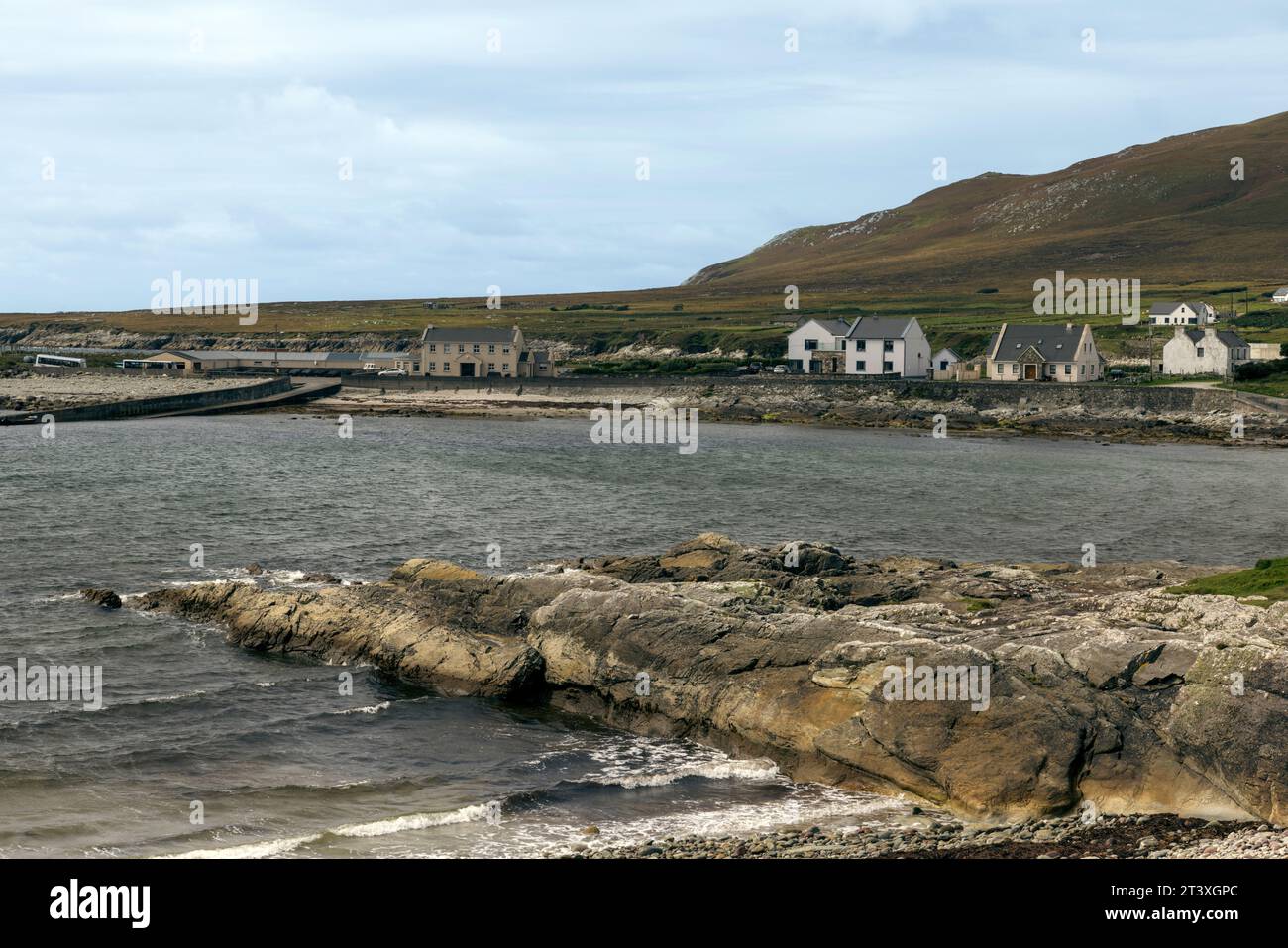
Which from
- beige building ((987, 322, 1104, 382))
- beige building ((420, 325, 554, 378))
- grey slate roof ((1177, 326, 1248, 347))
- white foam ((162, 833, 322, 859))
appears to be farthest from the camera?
beige building ((420, 325, 554, 378))

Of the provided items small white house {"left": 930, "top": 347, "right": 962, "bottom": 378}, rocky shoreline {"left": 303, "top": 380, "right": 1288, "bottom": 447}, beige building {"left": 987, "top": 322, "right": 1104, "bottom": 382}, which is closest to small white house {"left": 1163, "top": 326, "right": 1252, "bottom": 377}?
beige building {"left": 987, "top": 322, "right": 1104, "bottom": 382}

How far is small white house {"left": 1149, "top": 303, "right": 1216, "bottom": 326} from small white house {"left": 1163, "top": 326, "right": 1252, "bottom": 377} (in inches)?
1457

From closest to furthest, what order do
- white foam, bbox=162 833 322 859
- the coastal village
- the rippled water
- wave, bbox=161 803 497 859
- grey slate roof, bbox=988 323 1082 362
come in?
1. white foam, bbox=162 833 322 859
2. wave, bbox=161 803 497 859
3. the rippled water
4. the coastal village
5. grey slate roof, bbox=988 323 1082 362

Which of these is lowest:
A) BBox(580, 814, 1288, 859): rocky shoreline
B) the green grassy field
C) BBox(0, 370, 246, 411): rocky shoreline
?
BBox(580, 814, 1288, 859): rocky shoreline

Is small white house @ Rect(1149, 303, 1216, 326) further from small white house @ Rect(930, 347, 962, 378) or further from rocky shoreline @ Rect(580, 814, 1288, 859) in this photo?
rocky shoreline @ Rect(580, 814, 1288, 859)

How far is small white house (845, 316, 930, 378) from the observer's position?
13525cm

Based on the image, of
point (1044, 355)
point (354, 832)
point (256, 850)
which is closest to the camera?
point (256, 850)

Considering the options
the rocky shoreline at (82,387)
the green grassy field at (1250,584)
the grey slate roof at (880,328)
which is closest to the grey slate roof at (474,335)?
the rocky shoreline at (82,387)

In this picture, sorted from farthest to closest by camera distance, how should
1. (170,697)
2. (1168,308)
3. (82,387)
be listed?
(1168,308) → (82,387) → (170,697)

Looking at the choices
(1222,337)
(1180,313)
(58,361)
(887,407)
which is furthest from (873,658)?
(58,361)

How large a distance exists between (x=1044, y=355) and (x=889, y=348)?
59.7 feet

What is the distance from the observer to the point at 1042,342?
12512 centimetres

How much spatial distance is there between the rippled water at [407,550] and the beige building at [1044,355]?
28250 mm

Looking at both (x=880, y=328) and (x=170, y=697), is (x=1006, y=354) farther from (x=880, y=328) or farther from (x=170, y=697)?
(x=170, y=697)
